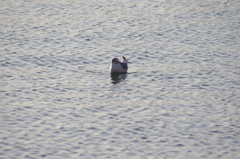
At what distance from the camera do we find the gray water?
695 inches

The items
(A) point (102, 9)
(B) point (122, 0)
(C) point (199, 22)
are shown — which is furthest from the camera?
(B) point (122, 0)

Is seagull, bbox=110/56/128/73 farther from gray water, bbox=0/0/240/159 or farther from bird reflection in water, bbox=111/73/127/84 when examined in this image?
gray water, bbox=0/0/240/159

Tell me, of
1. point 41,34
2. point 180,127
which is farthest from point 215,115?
point 41,34

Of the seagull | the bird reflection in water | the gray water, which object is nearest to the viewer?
the gray water

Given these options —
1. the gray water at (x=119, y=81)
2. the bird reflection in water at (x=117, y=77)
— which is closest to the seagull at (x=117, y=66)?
the bird reflection in water at (x=117, y=77)

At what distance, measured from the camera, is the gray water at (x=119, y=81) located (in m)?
17.6

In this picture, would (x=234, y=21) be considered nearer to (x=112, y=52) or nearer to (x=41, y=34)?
(x=112, y=52)

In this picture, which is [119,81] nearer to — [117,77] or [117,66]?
[117,77]

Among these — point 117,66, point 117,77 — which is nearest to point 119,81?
point 117,77

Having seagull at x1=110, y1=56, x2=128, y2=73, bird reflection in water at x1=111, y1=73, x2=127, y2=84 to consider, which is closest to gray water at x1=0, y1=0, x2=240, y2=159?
bird reflection in water at x1=111, y1=73, x2=127, y2=84

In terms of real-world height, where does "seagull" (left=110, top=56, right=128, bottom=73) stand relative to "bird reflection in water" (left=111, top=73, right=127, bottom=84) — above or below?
above

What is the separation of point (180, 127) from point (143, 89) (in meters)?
5.08

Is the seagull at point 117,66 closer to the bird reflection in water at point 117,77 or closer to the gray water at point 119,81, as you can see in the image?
the bird reflection in water at point 117,77

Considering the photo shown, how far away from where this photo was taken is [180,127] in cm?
1920
